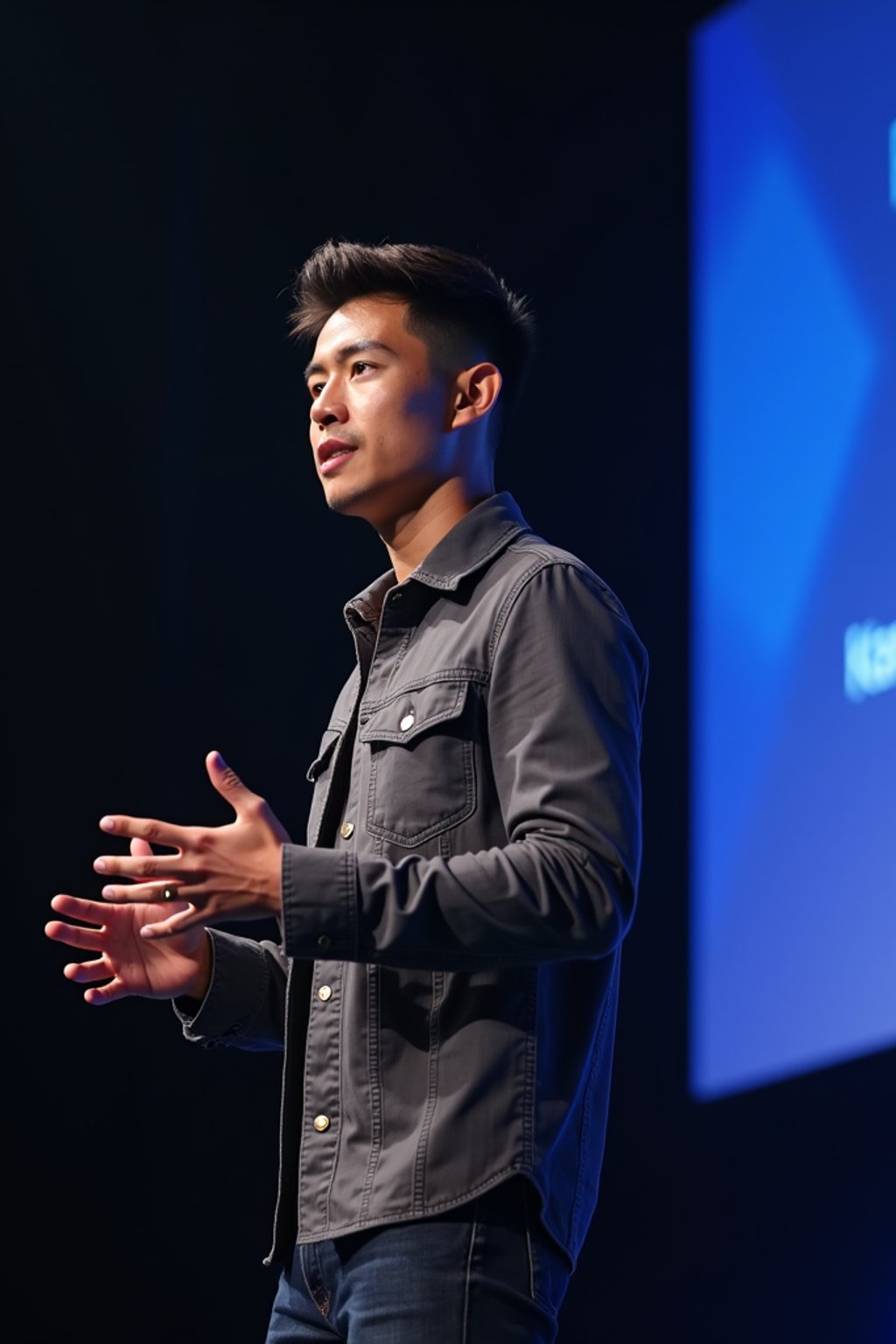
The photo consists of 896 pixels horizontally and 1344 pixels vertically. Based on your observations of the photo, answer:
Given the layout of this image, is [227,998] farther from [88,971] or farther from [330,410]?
[330,410]

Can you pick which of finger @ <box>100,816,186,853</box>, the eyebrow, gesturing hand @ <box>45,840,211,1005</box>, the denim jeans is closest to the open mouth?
the eyebrow

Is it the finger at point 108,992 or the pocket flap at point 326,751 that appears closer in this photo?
the finger at point 108,992

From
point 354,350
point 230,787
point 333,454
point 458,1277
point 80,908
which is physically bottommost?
point 458,1277

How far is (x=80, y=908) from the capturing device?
58.5 inches

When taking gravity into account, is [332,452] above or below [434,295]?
below

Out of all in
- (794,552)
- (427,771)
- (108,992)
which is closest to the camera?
(427,771)

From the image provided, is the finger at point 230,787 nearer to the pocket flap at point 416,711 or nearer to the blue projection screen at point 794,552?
the pocket flap at point 416,711

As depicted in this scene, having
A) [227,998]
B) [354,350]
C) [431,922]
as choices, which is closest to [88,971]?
[227,998]

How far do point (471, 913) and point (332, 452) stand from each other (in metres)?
0.63

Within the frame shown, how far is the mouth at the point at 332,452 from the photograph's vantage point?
1.72 meters

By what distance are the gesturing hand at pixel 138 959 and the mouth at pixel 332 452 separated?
1.44ft

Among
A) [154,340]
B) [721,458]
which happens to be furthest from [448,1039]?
[154,340]

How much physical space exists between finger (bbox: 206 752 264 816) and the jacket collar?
13.2 inches

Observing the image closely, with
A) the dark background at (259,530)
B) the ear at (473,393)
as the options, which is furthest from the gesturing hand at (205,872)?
the dark background at (259,530)
